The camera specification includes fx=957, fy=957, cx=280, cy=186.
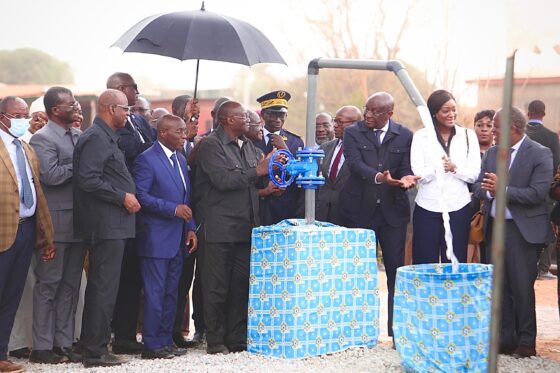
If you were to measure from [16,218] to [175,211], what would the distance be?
1286 mm

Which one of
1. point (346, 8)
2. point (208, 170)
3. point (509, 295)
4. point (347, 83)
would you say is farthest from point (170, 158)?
point (347, 83)

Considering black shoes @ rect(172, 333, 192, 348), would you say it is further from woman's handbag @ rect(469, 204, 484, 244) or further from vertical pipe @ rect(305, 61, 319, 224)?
woman's handbag @ rect(469, 204, 484, 244)

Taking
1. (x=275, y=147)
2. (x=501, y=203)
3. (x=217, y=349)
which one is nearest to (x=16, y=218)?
(x=217, y=349)

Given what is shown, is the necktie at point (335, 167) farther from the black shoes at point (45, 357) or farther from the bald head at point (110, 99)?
the black shoes at point (45, 357)

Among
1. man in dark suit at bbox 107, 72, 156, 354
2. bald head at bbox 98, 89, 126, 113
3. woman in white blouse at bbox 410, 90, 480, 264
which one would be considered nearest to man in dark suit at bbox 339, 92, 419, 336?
woman in white blouse at bbox 410, 90, 480, 264

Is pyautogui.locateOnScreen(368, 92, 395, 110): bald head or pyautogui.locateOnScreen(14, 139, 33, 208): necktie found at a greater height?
pyautogui.locateOnScreen(368, 92, 395, 110): bald head

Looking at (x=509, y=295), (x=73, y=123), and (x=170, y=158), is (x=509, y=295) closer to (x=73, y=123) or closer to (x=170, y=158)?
(x=170, y=158)

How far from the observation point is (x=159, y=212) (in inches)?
304

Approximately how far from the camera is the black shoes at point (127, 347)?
8.14 m

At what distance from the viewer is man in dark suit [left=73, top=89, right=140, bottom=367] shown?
286 inches

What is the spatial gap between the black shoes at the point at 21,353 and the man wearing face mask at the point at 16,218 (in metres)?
0.73

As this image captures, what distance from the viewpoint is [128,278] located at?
8.29 metres

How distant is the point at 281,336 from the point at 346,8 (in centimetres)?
2249

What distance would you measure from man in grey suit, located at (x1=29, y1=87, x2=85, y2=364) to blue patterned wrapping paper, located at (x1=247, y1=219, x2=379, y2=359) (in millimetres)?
1476
